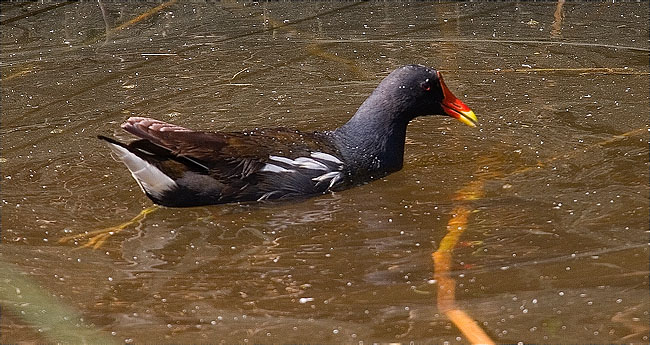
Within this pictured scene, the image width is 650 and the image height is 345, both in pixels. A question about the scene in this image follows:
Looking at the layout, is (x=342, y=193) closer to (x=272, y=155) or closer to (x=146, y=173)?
(x=272, y=155)

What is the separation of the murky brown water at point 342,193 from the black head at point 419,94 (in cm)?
22

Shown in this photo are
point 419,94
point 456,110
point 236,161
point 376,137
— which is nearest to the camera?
point 236,161

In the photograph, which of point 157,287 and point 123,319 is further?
point 157,287

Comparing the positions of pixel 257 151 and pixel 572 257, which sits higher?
pixel 257 151

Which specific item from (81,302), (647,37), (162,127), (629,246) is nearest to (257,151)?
(162,127)

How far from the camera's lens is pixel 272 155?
492cm

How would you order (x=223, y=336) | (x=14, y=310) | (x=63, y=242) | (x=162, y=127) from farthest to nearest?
(x=162, y=127) → (x=63, y=242) → (x=14, y=310) → (x=223, y=336)

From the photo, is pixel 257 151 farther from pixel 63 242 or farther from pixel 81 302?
pixel 81 302

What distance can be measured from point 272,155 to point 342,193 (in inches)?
15.9

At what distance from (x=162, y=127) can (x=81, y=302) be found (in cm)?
117

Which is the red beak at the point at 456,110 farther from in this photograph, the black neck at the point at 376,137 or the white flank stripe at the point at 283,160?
the white flank stripe at the point at 283,160

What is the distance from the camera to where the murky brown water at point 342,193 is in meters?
3.72

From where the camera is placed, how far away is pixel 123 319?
12.3 ft

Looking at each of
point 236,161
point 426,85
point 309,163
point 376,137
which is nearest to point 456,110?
point 426,85
